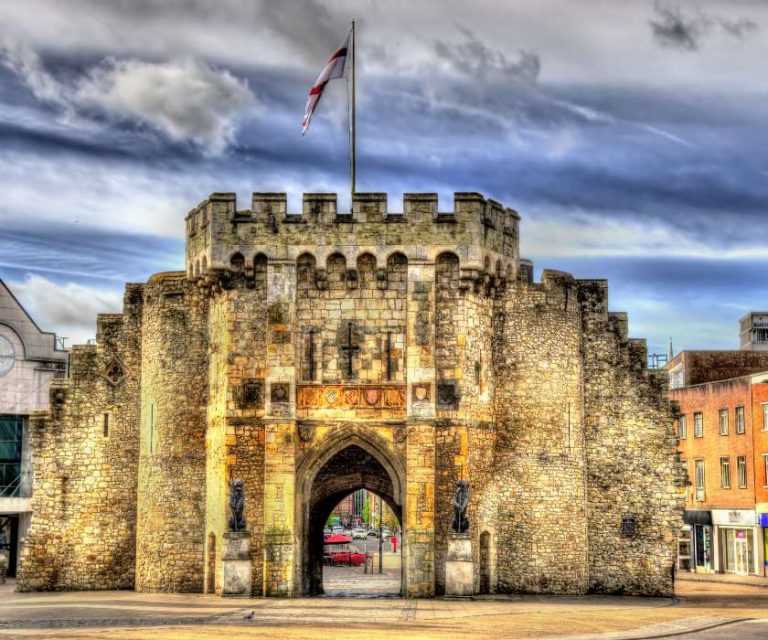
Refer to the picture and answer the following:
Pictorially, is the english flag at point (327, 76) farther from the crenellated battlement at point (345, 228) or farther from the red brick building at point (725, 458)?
the red brick building at point (725, 458)

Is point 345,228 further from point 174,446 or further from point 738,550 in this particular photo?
point 738,550

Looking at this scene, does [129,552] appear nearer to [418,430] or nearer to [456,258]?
[418,430]

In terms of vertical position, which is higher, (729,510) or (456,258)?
(456,258)

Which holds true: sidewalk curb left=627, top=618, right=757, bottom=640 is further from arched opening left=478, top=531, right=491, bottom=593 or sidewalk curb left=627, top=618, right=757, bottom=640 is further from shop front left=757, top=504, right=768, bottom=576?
shop front left=757, top=504, right=768, bottom=576

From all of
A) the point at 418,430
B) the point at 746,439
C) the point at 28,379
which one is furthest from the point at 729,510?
A: the point at 28,379

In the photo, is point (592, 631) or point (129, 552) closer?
point (592, 631)

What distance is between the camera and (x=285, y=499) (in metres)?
36.1

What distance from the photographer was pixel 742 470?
59.2 metres

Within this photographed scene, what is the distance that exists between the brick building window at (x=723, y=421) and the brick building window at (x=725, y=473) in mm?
1333

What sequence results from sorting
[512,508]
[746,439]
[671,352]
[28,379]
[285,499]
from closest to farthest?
[285,499] < [512,508] < [28,379] < [746,439] < [671,352]

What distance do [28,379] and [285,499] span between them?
22202 millimetres

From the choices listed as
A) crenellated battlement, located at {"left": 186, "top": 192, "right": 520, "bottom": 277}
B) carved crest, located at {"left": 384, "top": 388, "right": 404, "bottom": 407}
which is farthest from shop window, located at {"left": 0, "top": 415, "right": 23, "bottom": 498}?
carved crest, located at {"left": 384, "top": 388, "right": 404, "bottom": 407}

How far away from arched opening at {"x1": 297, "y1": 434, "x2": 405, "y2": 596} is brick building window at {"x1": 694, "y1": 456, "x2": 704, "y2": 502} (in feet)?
88.3

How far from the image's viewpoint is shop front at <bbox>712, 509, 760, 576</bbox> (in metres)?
58.2
